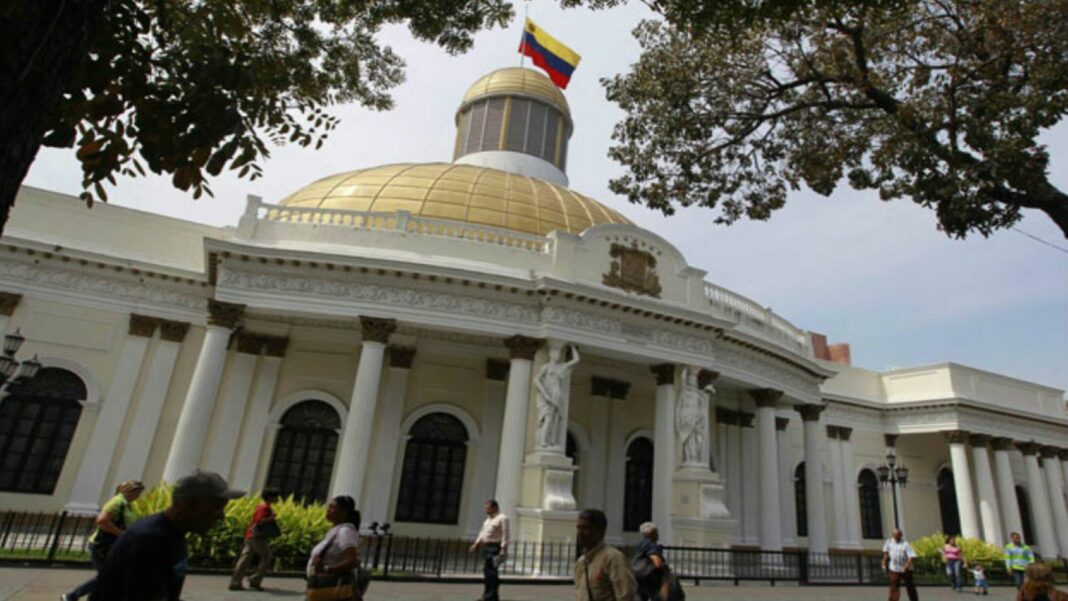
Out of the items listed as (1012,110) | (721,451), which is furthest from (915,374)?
(1012,110)

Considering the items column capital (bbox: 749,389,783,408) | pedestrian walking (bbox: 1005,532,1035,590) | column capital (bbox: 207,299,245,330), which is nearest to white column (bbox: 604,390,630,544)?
column capital (bbox: 749,389,783,408)

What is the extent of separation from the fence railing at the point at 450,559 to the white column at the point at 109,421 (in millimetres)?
616

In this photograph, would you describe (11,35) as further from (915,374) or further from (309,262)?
(915,374)

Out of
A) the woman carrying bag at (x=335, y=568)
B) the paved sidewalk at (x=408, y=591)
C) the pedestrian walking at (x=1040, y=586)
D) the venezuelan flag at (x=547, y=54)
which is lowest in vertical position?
the paved sidewalk at (x=408, y=591)

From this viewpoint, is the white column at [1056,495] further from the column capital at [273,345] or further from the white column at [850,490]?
the column capital at [273,345]

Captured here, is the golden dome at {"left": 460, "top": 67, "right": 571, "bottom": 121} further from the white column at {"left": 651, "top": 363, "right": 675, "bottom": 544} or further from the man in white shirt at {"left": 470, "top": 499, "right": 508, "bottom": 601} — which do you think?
the man in white shirt at {"left": 470, "top": 499, "right": 508, "bottom": 601}

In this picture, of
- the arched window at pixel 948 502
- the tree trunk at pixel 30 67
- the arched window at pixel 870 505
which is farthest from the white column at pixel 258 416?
the arched window at pixel 948 502

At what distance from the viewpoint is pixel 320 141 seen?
5871mm

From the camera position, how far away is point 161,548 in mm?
2621

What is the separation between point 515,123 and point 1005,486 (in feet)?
87.1

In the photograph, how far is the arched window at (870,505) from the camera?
1078 inches

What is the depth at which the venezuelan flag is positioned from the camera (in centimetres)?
2717

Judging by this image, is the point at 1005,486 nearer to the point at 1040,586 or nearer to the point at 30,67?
the point at 1040,586

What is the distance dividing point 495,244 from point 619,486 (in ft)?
26.9
